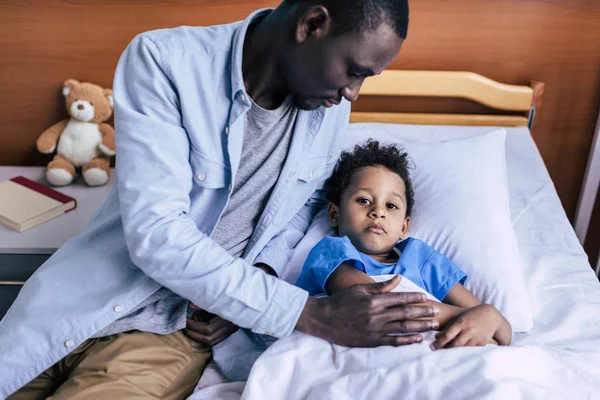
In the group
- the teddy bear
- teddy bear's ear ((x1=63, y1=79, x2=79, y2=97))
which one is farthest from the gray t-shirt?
teddy bear's ear ((x1=63, y1=79, x2=79, y2=97))

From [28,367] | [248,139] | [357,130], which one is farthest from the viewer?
[357,130]

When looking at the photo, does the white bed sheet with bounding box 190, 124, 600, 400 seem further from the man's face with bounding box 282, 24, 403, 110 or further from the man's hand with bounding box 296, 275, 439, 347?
the man's face with bounding box 282, 24, 403, 110

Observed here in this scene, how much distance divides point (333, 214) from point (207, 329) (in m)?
0.46

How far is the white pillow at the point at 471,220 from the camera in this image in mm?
1389

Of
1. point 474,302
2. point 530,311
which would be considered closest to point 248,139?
point 474,302

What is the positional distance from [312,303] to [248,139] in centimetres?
38

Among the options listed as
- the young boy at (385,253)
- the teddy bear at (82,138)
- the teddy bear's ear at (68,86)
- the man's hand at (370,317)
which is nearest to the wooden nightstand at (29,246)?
the teddy bear at (82,138)

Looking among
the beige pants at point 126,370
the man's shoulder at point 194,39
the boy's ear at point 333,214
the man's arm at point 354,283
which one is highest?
the man's shoulder at point 194,39

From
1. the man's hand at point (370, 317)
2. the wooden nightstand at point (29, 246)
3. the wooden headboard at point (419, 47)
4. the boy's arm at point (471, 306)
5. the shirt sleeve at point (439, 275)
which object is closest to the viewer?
the man's hand at point (370, 317)

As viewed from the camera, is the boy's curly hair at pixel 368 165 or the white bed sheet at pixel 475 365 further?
the boy's curly hair at pixel 368 165

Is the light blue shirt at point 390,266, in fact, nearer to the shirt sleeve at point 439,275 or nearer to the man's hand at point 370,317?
the shirt sleeve at point 439,275

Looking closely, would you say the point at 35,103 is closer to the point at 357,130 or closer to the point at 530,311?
the point at 357,130

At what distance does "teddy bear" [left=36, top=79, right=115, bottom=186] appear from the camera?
6.33 feet

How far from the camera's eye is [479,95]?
1963 mm
